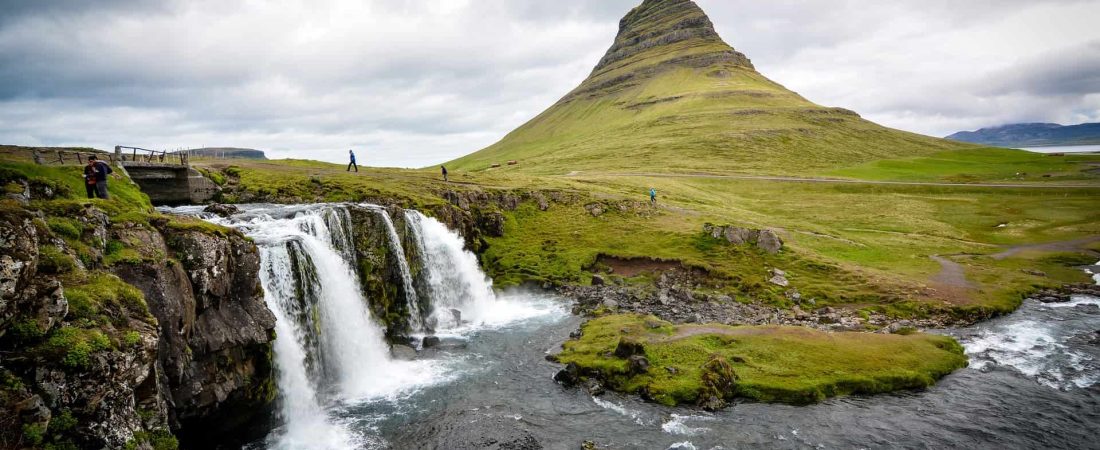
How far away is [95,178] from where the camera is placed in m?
25.2

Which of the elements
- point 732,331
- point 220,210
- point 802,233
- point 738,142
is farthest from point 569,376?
point 738,142

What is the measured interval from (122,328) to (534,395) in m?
18.2

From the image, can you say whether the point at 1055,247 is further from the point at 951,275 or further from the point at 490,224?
the point at 490,224

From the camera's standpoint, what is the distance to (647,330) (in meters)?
34.8

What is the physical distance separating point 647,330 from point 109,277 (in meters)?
28.3

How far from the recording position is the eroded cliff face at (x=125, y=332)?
13070mm

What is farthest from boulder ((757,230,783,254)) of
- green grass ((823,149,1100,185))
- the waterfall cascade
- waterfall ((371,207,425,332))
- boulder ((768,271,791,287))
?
green grass ((823,149,1100,185))

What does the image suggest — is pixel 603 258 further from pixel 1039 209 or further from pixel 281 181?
A: pixel 1039 209

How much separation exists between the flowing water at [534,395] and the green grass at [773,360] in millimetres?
1014

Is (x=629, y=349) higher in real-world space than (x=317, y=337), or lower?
lower

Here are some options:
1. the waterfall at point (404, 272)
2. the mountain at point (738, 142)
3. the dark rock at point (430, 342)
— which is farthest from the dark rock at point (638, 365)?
the mountain at point (738, 142)

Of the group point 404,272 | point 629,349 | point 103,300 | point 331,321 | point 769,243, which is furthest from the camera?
point 769,243

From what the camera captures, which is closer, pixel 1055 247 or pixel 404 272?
pixel 404 272

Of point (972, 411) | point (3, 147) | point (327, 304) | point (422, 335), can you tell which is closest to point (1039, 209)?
point (972, 411)
